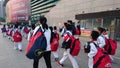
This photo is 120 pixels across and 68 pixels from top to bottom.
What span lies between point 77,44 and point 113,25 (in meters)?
15.9

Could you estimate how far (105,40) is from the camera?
906 centimetres

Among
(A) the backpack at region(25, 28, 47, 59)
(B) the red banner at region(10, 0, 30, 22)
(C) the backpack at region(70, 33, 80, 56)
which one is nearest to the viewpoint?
(A) the backpack at region(25, 28, 47, 59)

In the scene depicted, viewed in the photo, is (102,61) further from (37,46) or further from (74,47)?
A: (74,47)

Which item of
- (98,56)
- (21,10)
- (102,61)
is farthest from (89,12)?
(21,10)

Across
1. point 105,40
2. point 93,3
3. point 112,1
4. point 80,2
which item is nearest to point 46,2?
point 80,2

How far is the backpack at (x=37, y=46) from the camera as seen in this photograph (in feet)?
21.1

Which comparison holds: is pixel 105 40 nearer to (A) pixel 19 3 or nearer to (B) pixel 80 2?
(B) pixel 80 2

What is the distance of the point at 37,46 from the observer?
6.45 m

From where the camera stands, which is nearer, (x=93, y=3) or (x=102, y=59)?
(x=102, y=59)

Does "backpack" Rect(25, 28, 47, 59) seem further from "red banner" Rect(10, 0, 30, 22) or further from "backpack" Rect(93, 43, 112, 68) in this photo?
"red banner" Rect(10, 0, 30, 22)

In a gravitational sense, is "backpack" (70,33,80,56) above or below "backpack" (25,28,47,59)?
below

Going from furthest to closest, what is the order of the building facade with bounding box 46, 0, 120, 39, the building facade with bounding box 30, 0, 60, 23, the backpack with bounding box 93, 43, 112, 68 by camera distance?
the building facade with bounding box 30, 0, 60, 23, the building facade with bounding box 46, 0, 120, 39, the backpack with bounding box 93, 43, 112, 68

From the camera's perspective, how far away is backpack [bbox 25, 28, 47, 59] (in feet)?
21.1

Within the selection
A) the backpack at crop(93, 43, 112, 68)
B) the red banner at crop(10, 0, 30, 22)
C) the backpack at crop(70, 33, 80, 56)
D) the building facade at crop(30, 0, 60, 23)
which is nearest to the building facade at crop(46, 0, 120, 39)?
the building facade at crop(30, 0, 60, 23)
